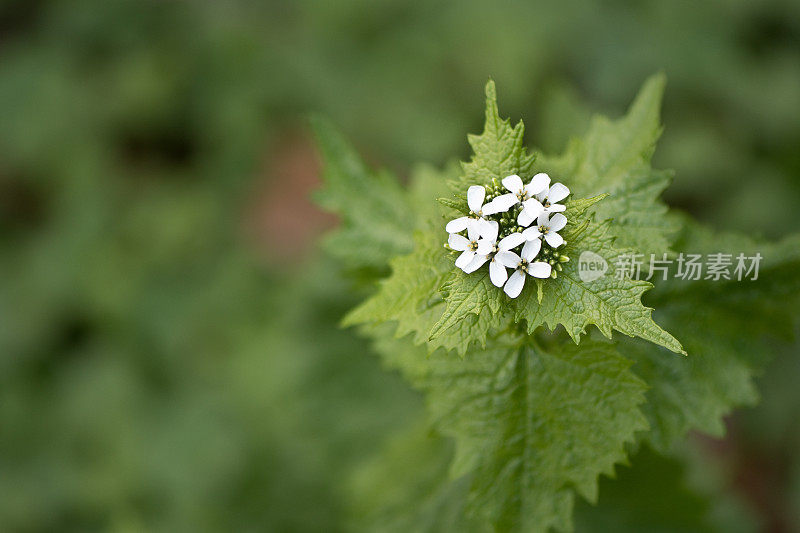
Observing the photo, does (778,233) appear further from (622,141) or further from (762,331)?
(622,141)

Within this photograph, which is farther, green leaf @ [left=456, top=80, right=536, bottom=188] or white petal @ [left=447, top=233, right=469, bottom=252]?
green leaf @ [left=456, top=80, right=536, bottom=188]

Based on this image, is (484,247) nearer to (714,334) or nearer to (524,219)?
(524,219)

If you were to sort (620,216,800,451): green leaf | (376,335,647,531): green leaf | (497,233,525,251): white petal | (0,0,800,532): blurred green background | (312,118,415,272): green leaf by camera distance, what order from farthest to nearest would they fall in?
(0,0,800,532): blurred green background < (312,118,415,272): green leaf < (620,216,800,451): green leaf < (376,335,647,531): green leaf < (497,233,525,251): white petal

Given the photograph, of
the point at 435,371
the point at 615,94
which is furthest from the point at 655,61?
the point at 435,371

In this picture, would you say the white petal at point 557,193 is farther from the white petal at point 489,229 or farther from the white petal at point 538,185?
the white petal at point 489,229

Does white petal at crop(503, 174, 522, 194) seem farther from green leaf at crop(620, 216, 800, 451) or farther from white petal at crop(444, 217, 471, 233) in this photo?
green leaf at crop(620, 216, 800, 451)

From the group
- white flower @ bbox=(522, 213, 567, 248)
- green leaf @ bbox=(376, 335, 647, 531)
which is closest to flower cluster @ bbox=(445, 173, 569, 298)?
white flower @ bbox=(522, 213, 567, 248)

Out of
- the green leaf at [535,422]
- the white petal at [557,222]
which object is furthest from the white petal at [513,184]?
the green leaf at [535,422]
